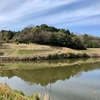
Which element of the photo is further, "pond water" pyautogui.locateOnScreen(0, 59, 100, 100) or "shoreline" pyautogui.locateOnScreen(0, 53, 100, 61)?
"shoreline" pyautogui.locateOnScreen(0, 53, 100, 61)

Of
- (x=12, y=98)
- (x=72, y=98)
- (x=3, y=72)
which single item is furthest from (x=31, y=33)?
(x=12, y=98)

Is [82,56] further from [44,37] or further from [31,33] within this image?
[31,33]

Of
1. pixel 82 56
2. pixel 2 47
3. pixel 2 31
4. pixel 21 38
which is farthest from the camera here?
pixel 2 31

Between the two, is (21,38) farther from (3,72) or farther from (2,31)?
(3,72)

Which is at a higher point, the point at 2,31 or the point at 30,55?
the point at 2,31

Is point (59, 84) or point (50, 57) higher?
point (50, 57)

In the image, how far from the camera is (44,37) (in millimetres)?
62719

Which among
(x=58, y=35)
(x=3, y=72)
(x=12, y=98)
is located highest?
(x=58, y=35)

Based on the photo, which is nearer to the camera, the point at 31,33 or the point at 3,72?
the point at 3,72

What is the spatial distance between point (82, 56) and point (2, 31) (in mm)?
39018

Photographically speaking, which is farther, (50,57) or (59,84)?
(50,57)

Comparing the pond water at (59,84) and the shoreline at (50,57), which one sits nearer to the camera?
the pond water at (59,84)

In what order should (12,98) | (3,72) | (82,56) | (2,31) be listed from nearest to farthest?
(12,98)
(3,72)
(82,56)
(2,31)

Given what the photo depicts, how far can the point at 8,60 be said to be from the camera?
139 ft
